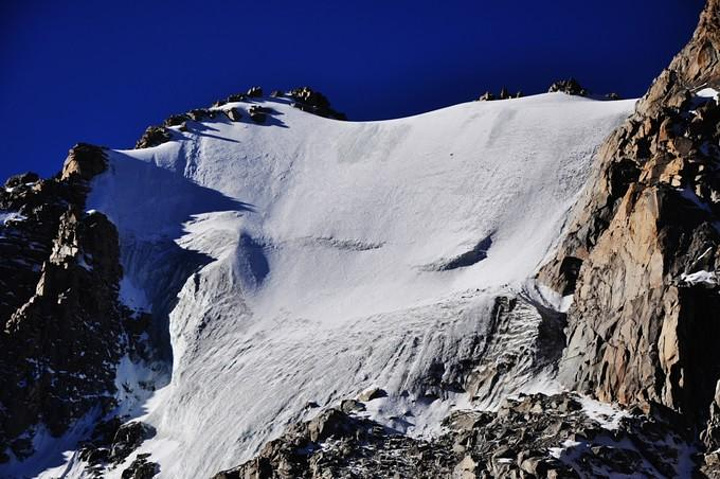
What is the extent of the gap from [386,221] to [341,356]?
19397 mm

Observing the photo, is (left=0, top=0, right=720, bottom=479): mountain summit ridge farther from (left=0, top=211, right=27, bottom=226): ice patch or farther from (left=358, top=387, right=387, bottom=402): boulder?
(left=0, top=211, right=27, bottom=226): ice patch

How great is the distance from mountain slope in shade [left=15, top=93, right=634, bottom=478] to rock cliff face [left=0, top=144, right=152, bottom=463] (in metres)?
2.69

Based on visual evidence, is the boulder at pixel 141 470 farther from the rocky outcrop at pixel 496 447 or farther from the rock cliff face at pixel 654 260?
the rock cliff face at pixel 654 260

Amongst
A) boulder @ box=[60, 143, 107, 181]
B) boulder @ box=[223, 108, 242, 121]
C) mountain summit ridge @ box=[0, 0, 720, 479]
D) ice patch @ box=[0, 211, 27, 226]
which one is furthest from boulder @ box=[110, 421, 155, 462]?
boulder @ box=[223, 108, 242, 121]

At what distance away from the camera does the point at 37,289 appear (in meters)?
73.6

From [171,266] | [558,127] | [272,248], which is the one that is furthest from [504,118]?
[171,266]

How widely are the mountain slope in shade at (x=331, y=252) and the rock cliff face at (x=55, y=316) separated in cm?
269

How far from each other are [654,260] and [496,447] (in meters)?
13.7

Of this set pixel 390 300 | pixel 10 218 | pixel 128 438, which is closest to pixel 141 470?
pixel 128 438

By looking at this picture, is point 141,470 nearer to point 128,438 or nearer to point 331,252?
point 128,438

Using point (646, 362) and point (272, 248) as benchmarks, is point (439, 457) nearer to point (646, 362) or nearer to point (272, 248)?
point (646, 362)

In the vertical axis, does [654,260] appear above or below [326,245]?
below

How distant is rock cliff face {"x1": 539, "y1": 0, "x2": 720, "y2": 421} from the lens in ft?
166

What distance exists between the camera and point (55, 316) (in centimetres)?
7188
